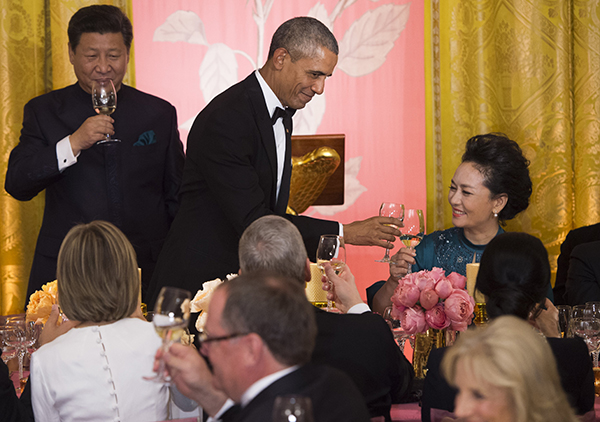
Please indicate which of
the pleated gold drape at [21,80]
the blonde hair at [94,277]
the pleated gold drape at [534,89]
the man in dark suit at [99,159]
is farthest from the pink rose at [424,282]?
the pleated gold drape at [21,80]

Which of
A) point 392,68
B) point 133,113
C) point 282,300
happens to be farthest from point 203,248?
point 392,68

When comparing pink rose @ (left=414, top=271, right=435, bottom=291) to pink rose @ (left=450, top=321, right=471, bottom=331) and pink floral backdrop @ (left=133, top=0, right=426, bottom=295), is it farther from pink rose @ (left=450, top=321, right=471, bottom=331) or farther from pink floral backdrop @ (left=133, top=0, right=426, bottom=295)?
pink floral backdrop @ (left=133, top=0, right=426, bottom=295)

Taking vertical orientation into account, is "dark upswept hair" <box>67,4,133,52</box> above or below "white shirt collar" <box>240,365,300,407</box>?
above

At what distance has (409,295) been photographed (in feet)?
6.85

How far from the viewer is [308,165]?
11.5ft

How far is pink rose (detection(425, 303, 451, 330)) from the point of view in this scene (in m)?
2.08

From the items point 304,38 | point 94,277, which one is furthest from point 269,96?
point 94,277

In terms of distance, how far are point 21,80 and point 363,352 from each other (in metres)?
3.34

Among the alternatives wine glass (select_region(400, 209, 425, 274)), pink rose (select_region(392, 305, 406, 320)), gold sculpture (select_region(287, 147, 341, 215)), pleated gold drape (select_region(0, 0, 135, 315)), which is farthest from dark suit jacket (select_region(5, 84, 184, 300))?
pink rose (select_region(392, 305, 406, 320))

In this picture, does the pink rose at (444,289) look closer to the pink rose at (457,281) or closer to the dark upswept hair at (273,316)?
the pink rose at (457,281)

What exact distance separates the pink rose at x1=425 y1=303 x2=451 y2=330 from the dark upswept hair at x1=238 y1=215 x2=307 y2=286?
50cm

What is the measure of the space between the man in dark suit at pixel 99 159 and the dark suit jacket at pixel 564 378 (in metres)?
→ 2.04

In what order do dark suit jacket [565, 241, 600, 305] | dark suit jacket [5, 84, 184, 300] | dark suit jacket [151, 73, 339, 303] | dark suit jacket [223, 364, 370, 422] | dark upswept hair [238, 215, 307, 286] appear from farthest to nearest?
1. dark suit jacket [5, 84, 184, 300]
2. dark suit jacket [565, 241, 600, 305]
3. dark suit jacket [151, 73, 339, 303]
4. dark upswept hair [238, 215, 307, 286]
5. dark suit jacket [223, 364, 370, 422]

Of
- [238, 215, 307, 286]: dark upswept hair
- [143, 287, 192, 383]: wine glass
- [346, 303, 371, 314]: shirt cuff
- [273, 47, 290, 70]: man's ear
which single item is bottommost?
[346, 303, 371, 314]: shirt cuff
